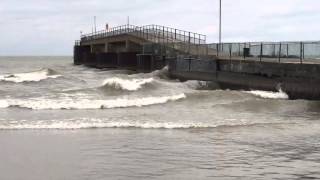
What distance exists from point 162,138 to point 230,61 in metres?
21.4

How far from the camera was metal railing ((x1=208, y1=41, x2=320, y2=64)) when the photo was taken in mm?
33312

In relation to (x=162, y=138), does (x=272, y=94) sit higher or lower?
higher

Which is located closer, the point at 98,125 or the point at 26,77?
the point at 98,125

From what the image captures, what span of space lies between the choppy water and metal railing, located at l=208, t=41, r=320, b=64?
4925 mm

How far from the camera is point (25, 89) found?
124 ft

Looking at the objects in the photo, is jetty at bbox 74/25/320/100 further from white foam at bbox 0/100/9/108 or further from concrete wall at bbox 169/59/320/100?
Answer: white foam at bbox 0/100/9/108

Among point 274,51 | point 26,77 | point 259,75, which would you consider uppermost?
point 274,51

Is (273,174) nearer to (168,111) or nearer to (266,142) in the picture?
(266,142)

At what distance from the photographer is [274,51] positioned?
37969mm

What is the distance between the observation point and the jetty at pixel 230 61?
94.5ft

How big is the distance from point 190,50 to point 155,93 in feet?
61.1

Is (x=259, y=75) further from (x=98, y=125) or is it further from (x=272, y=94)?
(x=98, y=125)

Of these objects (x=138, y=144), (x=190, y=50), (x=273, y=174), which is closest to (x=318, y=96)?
(x=138, y=144)

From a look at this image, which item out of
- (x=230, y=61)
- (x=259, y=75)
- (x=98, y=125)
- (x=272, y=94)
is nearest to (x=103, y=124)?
(x=98, y=125)
